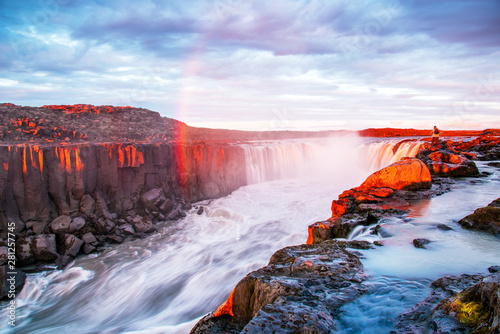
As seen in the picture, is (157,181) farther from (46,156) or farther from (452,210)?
(452,210)

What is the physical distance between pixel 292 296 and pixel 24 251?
13.9m

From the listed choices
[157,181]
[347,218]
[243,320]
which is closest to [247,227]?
[157,181]

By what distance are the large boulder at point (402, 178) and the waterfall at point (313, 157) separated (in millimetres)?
13178

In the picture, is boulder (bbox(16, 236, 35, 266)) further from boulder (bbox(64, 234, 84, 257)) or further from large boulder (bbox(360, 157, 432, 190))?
large boulder (bbox(360, 157, 432, 190))

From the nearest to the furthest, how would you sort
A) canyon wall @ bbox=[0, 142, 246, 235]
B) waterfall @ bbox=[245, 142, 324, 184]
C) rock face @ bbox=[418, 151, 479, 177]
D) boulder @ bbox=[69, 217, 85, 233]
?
canyon wall @ bbox=[0, 142, 246, 235] → boulder @ bbox=[69, 217, 85, 233] → rock face @ bbox=[418, 151, 479, 177] → waterfall @ bbox=[245, 142, 324, 184]

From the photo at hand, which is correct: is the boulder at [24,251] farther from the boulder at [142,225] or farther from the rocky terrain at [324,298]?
the rocky terrain at [324,298]

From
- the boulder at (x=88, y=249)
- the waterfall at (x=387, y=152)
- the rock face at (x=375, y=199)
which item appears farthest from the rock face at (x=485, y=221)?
the waterfall at (x=387, y=152)

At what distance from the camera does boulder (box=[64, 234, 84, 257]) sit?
13.1 m

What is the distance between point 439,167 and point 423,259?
Result: 12.0 meters

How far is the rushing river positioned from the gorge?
0.04m

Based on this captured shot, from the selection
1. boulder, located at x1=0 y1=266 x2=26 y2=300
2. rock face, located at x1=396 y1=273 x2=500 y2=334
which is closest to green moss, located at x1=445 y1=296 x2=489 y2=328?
rock face, located at x1=396 y1=273 x2=500 y2=334

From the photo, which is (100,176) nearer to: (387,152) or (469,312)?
(469,312)

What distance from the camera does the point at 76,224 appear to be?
1459cm

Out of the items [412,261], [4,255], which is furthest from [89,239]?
[412,261]
